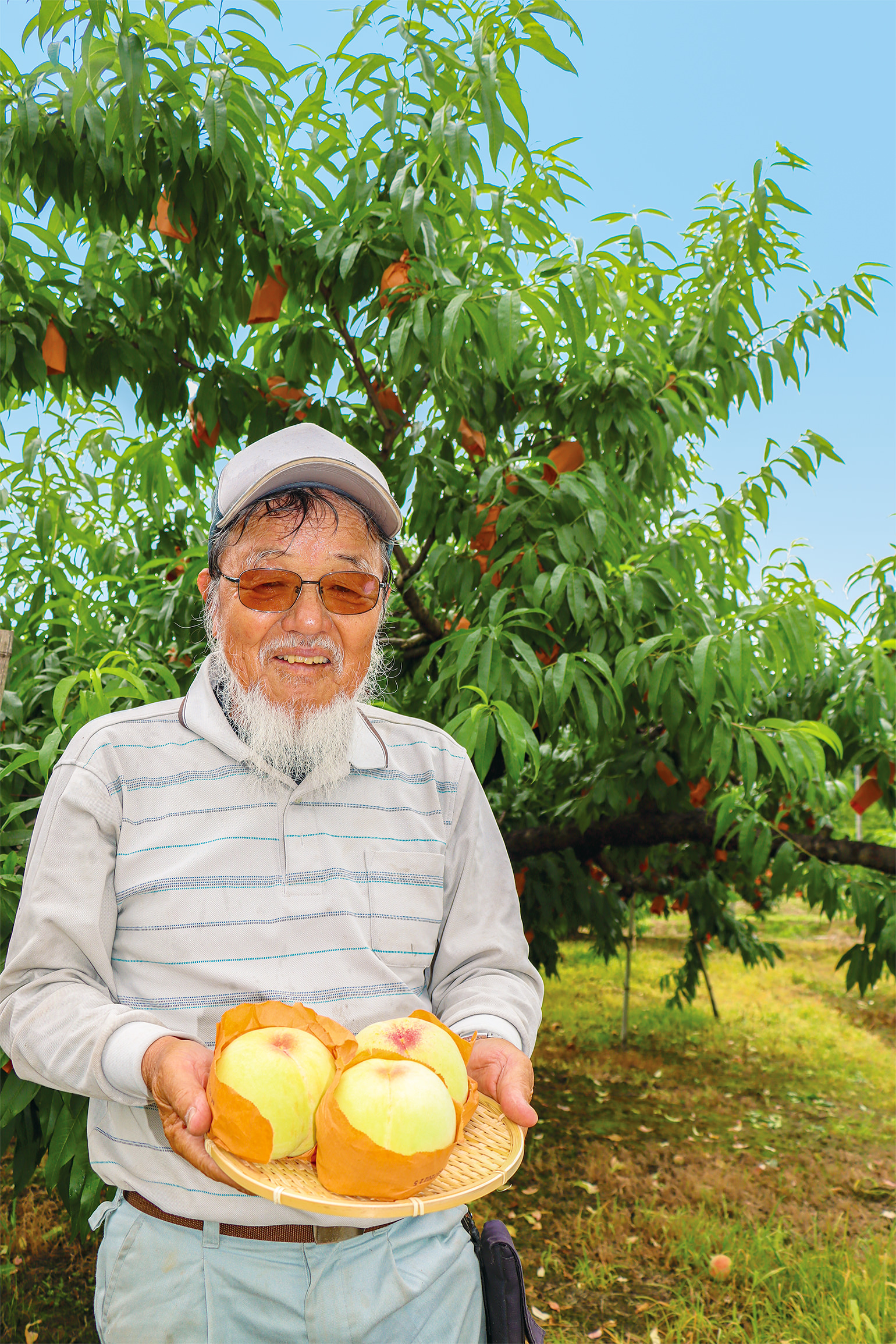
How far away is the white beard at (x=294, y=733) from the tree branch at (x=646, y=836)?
6.84ft

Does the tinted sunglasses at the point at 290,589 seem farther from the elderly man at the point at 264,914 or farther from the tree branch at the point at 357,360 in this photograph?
the tree branch at the point at 357,360

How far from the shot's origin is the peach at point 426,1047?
1.14m

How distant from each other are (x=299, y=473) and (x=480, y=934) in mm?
803

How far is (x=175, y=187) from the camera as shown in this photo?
7.00 ft

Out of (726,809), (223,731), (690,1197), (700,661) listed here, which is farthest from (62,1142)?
(690,1197)

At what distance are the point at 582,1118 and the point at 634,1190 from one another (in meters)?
0.91

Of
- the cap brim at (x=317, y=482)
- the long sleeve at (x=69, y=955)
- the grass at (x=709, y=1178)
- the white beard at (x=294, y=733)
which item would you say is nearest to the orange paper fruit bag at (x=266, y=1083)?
the long sleeve at (x=69, y=955)

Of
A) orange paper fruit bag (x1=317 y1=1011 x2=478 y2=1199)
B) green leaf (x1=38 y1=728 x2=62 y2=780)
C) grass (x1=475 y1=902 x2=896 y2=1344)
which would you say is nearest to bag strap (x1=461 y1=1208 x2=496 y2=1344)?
orange paper fruit bag (x1=317 y1=1011 x2=478 y2=1199)

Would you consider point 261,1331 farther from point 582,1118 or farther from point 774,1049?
point 774,1049

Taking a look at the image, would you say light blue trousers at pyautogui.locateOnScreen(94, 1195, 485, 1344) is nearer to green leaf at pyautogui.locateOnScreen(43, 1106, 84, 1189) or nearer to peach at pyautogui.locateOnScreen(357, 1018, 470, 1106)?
peach at pyautogui.locateOnScreen(357, 1018, 470, 1106)

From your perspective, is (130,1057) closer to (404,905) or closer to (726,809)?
(404,905)

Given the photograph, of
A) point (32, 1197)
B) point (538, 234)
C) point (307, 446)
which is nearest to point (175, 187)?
point (538, 234)

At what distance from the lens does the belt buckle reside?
1263 mm

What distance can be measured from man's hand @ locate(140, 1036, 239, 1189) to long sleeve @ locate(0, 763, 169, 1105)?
A: 31 mm
